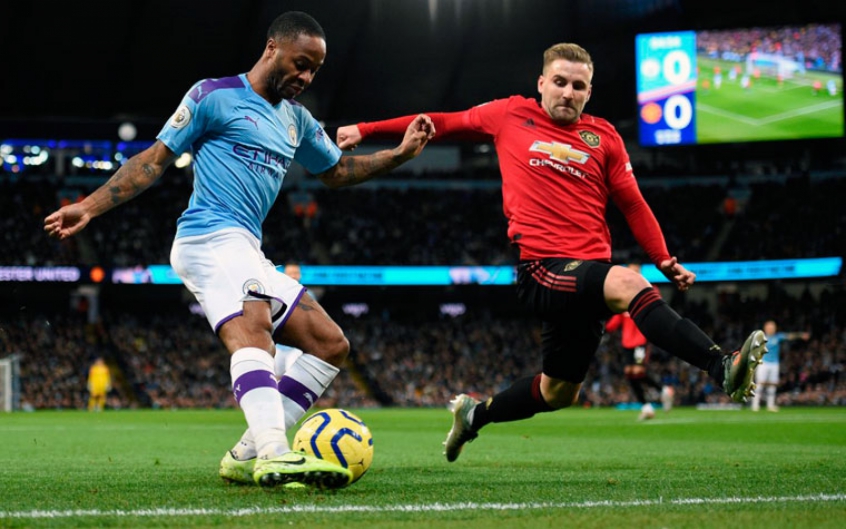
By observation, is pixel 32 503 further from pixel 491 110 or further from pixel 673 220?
pixel 673 220

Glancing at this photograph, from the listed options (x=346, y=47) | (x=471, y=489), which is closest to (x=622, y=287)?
(x=471, y=489)

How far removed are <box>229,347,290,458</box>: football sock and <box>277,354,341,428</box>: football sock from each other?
0.60m

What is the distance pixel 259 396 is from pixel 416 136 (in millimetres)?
1784

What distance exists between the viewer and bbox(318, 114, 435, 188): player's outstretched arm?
18.5 ft

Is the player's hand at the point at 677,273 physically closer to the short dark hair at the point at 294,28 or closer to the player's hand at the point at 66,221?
the short dark hair at the point at 294,28

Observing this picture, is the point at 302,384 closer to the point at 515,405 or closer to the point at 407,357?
the point at 515,405

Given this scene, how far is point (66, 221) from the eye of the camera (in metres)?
4.54

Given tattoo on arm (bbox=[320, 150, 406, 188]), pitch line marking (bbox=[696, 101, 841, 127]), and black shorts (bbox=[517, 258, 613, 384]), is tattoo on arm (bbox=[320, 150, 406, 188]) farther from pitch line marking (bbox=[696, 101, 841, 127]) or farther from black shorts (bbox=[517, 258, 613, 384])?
pitch line marking (bbox=[696, 101, 841, 127])

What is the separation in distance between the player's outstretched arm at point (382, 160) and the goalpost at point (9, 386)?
22433 mm

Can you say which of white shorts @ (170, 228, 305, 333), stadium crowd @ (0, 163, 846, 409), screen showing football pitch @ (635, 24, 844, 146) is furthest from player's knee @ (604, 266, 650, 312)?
stadium crowd @ (0, 163, 846, 409)

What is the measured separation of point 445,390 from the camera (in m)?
35.1

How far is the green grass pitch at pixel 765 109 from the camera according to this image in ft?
102

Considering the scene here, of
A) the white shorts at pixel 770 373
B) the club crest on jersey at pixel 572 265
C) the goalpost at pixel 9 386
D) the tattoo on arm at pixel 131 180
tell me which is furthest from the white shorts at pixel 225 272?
the goalpost at pixel 9 386

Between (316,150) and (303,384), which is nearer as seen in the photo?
(303,384)
